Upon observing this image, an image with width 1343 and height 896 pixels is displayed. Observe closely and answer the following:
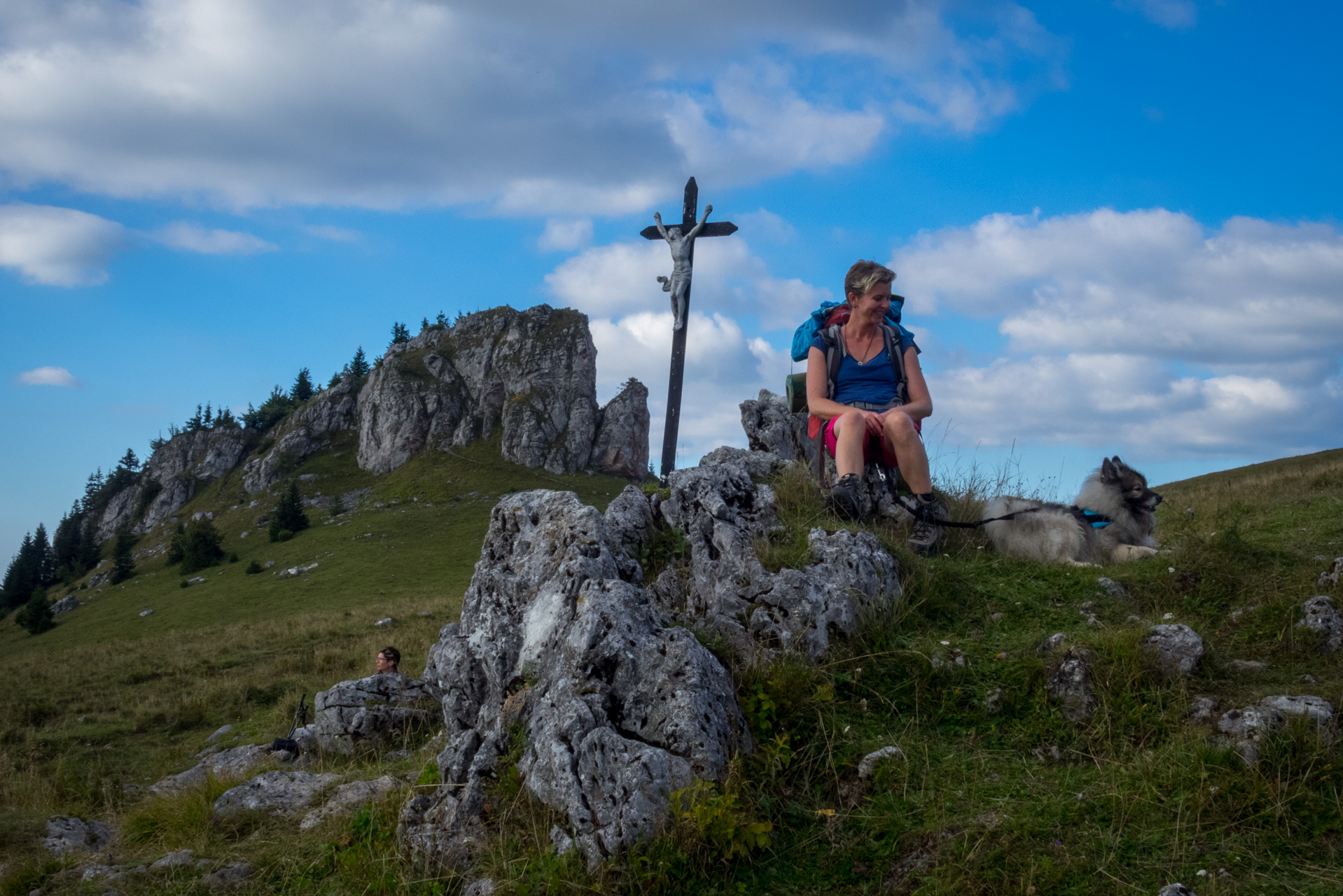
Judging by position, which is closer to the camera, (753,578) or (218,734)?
(753,578)

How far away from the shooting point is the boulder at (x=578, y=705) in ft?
14.2

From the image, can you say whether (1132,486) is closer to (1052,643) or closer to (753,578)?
(1052,643)

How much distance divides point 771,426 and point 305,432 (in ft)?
339

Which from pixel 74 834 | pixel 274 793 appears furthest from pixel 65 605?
pixel 274 793

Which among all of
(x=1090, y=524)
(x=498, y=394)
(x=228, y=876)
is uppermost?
(x=498, y=394)

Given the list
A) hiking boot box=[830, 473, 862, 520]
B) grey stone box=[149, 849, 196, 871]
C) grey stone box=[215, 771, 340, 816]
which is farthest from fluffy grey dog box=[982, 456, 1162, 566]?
grey stone box=[149, 849, 196, 871]

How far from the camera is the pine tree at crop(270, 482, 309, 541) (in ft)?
236

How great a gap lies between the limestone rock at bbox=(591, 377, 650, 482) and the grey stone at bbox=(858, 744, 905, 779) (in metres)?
88.4

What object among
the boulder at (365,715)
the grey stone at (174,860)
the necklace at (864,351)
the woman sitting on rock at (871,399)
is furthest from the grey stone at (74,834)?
the necklace at (864,351)

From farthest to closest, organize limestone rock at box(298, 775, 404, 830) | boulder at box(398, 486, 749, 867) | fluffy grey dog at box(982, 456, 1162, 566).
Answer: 1. fluffy grey dog at box(982, 456, 1162, 566)
2. limestone rock at box(298, 775, 404, 830)
3. boulder at box(398, 486, 749, 867)

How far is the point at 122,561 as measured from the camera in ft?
259

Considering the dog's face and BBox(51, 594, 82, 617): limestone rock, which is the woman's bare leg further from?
BBox(51, 594, 82, 617): limestone rock

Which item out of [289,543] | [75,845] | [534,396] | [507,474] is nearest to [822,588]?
[75,845]

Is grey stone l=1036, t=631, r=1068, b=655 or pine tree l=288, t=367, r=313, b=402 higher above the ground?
pine tree l=288, t=367, r=313, b=402
